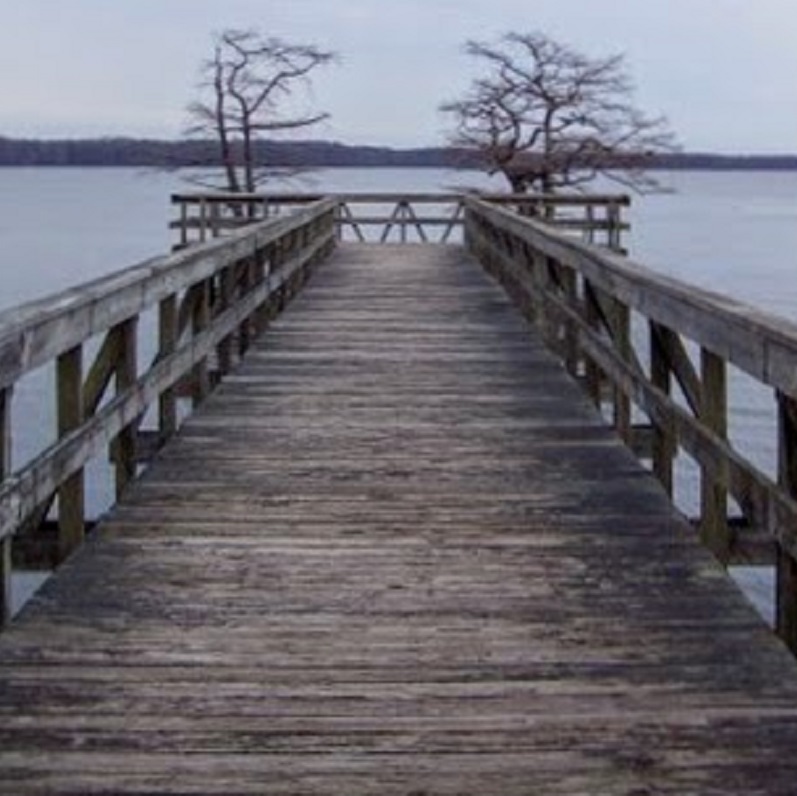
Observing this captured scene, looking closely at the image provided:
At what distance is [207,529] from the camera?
5.95 metres

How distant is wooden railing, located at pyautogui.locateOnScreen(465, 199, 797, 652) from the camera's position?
4.38m

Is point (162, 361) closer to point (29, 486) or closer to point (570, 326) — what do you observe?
point (29, 486)

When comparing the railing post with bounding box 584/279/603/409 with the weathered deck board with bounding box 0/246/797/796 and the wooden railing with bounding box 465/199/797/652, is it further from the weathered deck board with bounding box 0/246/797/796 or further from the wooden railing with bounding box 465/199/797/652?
the weathered deck board with bounding box 0/246/797/796

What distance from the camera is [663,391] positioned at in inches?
255

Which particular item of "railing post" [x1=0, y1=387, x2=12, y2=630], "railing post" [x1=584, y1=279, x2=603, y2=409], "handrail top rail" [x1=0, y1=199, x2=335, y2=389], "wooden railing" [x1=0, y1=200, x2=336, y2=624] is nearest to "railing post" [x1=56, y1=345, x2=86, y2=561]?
"wooden railing" [x1=0, y1=200, x2=336, y2=624]

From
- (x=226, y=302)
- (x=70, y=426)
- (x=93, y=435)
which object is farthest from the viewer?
(x=226, y=302)

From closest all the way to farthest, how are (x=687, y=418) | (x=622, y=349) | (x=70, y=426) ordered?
(x=70, y=426), (x=687, y=418), (x=622, y=349)

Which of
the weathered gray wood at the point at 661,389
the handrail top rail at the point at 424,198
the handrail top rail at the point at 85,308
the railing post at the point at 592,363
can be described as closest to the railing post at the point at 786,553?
the weathered gray wood at the point at 661,389

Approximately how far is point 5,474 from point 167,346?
311 cm

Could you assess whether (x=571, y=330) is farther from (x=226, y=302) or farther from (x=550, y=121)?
(x=550, y=121)

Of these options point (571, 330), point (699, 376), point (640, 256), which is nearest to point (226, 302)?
point (571, 330)

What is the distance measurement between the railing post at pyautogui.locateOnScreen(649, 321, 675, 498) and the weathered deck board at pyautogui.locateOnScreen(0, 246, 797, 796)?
0.11m

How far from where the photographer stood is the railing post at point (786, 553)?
14.2ft

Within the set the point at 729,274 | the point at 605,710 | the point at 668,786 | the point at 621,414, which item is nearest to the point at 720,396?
the point at 605,710
